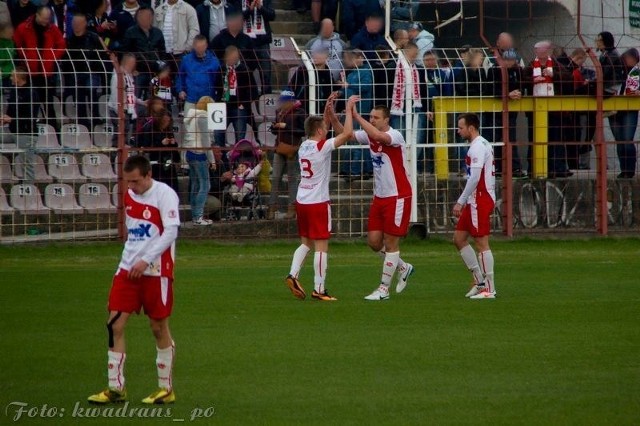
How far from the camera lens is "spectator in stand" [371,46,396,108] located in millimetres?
22531

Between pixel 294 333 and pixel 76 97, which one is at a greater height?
pixel 76 97

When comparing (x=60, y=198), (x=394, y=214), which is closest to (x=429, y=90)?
(x=60, y=198)

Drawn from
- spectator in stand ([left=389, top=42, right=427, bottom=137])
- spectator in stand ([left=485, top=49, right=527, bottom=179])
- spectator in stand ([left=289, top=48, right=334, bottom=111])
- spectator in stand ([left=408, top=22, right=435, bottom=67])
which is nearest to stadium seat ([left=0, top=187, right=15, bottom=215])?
spectator in stand ([left=289, top=48, right=334, bottom=111])

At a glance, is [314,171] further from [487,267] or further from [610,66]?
[610,66]

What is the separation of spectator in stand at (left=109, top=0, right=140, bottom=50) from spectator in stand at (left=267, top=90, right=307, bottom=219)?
334 cm

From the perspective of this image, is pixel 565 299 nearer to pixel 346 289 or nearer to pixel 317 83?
pixel 346 289

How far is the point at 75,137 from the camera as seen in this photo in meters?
22.2

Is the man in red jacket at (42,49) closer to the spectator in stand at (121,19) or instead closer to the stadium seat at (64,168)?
the stadium seat at (64,168)

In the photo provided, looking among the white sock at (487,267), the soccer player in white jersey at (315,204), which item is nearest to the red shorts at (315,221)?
the soccer player in white jersey at (315,204)

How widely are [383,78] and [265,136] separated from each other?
7.89 ft

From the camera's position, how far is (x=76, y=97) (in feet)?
71.5

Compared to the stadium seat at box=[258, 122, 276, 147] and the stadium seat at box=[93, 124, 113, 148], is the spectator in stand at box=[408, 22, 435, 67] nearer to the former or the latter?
the stadium seat at box=[258, 122, 276, 147]

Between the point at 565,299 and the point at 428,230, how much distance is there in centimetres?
782

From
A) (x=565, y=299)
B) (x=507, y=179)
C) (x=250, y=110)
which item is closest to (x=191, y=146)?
(x=250, y=110)
